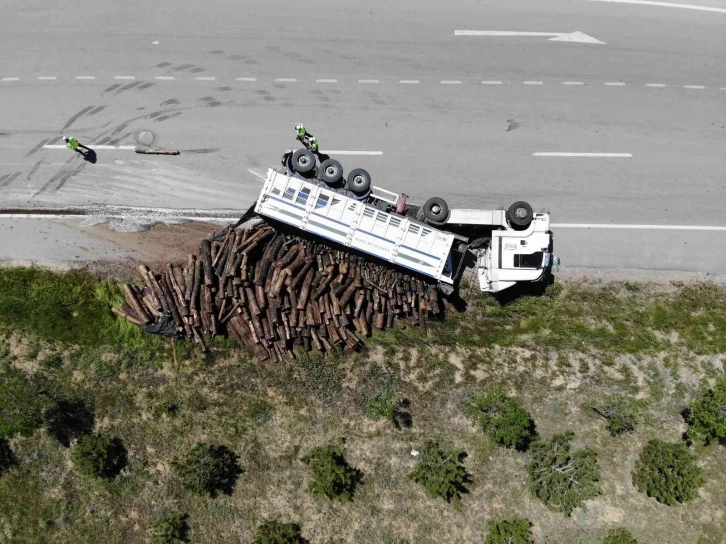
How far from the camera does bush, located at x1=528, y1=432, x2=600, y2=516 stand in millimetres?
20141

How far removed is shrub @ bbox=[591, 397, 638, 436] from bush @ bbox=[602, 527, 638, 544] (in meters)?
3.95

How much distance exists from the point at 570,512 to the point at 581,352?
A: 6.83m

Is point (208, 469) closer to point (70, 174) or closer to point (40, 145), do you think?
point (70, 174)

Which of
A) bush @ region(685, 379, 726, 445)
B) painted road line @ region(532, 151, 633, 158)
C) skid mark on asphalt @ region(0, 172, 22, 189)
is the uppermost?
painted road line @ region(532, 151, 633, 158)

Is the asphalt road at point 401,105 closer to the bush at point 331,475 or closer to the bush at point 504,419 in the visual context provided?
the bush at point 504,419

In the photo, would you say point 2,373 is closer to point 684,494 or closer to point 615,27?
point 684,494

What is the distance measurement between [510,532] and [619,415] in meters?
6.80

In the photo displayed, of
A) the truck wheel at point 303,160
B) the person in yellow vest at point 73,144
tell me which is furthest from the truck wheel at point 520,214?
the person in yellow vest at point 73,144

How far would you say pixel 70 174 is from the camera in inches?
828


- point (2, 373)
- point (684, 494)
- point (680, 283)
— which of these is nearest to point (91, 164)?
point (2, 373)

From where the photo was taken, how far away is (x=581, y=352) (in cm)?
2103

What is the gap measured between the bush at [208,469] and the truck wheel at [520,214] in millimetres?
15475

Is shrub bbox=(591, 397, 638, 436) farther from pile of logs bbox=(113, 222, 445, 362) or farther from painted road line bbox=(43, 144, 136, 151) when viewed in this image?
painted road line bbox=(43, 144, 136, 151)

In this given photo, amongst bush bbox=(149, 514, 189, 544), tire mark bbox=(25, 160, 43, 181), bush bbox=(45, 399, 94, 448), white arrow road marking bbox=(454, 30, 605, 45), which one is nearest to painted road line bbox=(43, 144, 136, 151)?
tire mark bbox=(25, 160, 43, 181)
